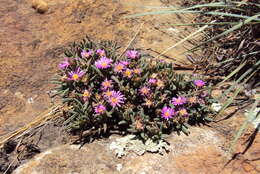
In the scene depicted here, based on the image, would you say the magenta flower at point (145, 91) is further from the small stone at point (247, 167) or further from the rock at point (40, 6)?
the rock at point (40, 6)

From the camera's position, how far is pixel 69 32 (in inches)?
126

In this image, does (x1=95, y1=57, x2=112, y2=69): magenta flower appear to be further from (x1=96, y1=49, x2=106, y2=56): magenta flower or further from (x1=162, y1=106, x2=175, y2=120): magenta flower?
(x1=162, y1=106, x2=175, y2=120): magenta flower

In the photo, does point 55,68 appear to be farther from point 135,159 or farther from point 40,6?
point 135,159

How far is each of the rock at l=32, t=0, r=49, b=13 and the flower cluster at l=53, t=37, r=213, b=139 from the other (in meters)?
1.02

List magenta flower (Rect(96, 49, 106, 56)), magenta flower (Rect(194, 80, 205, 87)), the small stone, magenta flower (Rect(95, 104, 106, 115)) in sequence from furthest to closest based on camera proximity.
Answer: magenta flower (Rect(96, 49, 106, 56)) < magenta flower (Rect(194, 80, 205, 87)) < magenta flower (Rect(95, 104, 106, 115)) < the small stone

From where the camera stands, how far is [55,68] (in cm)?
297

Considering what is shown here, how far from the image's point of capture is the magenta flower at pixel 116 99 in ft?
7.66

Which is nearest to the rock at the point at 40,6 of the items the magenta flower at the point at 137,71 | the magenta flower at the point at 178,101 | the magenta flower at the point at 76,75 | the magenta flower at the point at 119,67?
the magenta flower at the point at 76,75

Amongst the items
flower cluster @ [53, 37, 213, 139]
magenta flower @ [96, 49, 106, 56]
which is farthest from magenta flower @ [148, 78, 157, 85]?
magenta flower @ [96, 49, 106, 56]

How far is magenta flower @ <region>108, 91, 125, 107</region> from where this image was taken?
2.34 m

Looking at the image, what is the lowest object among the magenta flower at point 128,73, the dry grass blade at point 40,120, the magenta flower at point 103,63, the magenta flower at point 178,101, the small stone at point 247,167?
the dry grass blade at point 40,120

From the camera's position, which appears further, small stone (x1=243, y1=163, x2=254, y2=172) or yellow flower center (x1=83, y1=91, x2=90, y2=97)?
yellow flower center (x1=83, y1=91, x2=90, y2=97)

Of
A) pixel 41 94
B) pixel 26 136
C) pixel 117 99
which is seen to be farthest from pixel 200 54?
pixel 26 136

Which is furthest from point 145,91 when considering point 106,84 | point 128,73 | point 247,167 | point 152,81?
point 247,167
